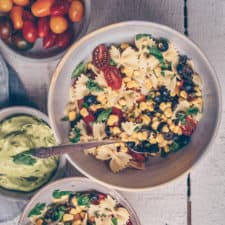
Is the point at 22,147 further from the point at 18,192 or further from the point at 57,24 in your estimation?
the point at 57,24

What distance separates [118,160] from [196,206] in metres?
0.24

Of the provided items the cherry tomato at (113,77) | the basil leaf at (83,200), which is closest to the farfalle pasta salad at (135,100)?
the cherry tomato at (113,77)

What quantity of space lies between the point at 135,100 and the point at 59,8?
0.24m

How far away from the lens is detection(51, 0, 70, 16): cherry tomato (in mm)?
1167

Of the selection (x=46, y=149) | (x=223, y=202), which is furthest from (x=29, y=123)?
(x=223, y=202)

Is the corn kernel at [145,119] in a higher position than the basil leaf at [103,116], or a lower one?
lower

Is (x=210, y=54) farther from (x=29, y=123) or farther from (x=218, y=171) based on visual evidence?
(x=29, y=123)

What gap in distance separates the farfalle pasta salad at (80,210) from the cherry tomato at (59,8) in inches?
14.6

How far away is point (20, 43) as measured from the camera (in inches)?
46.3

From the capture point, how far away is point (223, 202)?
1.28m

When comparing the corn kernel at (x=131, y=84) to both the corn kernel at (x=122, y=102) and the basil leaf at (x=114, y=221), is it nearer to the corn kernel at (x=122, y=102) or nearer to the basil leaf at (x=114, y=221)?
the corn kernel at (x=122, y=102)

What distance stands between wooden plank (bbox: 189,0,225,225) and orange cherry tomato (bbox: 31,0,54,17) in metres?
0.30

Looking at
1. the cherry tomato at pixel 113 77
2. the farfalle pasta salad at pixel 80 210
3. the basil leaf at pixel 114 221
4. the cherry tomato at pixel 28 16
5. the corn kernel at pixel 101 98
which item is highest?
the cherry tomato at pixel 28 16

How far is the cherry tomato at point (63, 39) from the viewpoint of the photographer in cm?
117
